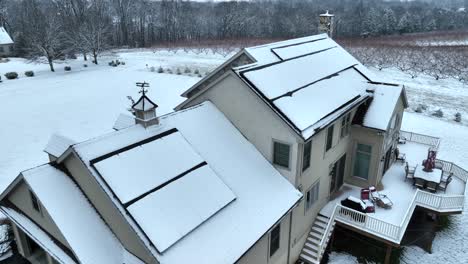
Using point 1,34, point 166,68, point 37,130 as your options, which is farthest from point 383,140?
point 1,34

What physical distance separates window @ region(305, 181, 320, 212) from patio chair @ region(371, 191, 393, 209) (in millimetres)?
3076

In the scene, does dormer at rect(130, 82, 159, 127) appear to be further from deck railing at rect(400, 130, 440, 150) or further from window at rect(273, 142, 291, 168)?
deck railing at rect(400, 130, 440, 150)

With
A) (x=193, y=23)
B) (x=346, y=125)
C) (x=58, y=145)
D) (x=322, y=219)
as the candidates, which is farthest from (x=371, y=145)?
(x=193, y=23)

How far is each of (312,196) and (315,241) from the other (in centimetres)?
207

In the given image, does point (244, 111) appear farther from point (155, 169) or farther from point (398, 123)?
point (398, 123)

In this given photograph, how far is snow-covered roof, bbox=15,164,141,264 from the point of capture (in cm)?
980

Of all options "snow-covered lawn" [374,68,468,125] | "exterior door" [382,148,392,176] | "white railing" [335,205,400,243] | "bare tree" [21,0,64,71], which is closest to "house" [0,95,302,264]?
"white railing" [335,205,400,243]

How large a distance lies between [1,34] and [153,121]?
7138cm

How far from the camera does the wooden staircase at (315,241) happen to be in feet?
48.8

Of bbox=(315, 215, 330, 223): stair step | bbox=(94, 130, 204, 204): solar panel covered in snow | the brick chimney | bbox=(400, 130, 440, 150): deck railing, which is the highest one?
the brick chimney

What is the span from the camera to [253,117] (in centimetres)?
1392

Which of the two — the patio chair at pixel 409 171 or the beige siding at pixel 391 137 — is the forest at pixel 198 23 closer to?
the beige siding at pixel 391 137

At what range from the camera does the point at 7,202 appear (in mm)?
12922

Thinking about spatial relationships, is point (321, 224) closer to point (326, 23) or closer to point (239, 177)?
point (239, 177)
